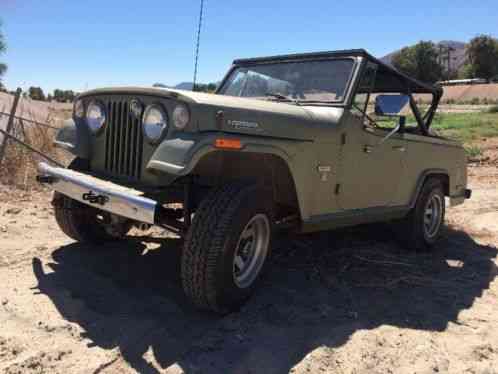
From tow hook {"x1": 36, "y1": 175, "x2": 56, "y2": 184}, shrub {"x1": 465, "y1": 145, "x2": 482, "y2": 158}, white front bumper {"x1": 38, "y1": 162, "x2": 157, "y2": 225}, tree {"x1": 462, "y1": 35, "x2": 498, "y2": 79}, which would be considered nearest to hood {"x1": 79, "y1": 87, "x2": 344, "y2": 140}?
white front bumper {"x1": 38, "y1": 162, "x2": 157, "y2": 225}

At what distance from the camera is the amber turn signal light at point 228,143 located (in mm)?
2684

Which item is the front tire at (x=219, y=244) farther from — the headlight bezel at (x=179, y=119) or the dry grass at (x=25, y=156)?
the dry grass at (x=25, y=156)

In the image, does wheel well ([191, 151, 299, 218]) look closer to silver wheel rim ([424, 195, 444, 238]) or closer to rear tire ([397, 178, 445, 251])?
rear tire ([397, 178, 445, 251])

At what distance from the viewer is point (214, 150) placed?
274 centimetres

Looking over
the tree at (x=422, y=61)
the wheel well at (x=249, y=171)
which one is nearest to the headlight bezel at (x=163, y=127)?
the wheel well at (x=249, y=171)

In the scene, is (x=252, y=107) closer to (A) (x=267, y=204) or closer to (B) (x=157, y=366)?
(A) (x=267, y=204)

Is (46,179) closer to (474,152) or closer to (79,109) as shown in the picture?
(79,109)

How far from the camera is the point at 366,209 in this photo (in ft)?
13.8

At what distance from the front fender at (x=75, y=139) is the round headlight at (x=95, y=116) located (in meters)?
0.08

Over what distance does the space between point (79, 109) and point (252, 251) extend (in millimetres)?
1714

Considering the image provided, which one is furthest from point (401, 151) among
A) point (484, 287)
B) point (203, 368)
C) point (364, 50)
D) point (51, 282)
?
point (51, 282)

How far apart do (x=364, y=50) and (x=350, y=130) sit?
2.57 feet

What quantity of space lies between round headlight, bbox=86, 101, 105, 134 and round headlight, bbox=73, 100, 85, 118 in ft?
0.28

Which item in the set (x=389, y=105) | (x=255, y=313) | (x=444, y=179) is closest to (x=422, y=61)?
(x=444, y=179)
